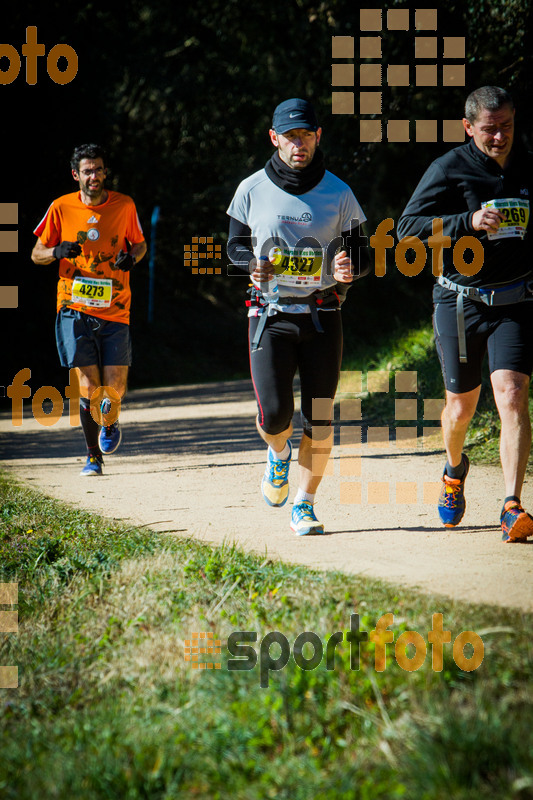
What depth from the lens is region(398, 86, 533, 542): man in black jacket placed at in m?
4.85

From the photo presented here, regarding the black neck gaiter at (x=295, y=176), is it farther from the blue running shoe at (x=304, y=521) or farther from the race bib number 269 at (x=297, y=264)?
the blue running shoe at (x=304, y=521)

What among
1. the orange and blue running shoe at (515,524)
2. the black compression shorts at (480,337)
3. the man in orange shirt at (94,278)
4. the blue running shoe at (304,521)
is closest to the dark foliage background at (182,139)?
the man in orange shirt at (94,278)

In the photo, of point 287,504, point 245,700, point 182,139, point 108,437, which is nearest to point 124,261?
point 108,437

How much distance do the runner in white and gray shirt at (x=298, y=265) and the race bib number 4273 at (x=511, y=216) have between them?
0.73 m

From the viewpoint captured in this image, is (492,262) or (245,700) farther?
(492,262)

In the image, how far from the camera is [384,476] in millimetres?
7242

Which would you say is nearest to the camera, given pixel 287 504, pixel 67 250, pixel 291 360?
pixel 291 360

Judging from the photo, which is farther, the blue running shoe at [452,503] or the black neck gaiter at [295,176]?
the blue running shoe at [452,503]

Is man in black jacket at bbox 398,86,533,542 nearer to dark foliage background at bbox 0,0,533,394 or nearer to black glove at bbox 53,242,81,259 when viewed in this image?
black glove at bbox 53,242,81,259

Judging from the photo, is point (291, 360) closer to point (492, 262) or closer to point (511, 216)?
point (492, 262)

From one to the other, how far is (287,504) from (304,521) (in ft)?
3.24

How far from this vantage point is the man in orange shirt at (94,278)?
7398mm

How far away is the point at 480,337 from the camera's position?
503 centimetres

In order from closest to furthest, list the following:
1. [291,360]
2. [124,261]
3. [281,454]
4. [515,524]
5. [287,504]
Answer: [515,524] → [291,360] → [281,454] → [287,504] → [124,261]
